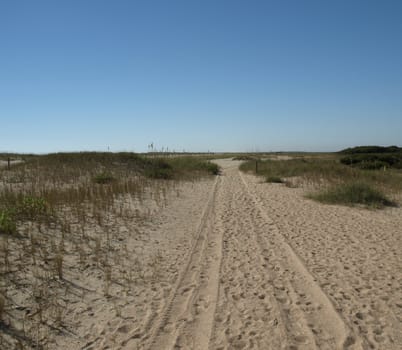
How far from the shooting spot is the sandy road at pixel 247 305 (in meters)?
3.37

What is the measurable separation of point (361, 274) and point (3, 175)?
16982 mm

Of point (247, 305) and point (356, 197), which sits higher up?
point (356, 197)

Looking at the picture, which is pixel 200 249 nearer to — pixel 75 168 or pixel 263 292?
pixel 263 292

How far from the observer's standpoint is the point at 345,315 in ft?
12.7

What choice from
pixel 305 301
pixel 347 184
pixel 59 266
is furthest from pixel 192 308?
pixel 347 184

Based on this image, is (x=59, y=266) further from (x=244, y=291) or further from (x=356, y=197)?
(x=356, y=197)

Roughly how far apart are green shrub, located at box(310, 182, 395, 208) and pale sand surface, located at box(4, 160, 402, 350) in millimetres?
3378

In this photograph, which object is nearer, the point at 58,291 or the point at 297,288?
the point at 58,291

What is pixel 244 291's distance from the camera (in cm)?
455

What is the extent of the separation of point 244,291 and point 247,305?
0.42m

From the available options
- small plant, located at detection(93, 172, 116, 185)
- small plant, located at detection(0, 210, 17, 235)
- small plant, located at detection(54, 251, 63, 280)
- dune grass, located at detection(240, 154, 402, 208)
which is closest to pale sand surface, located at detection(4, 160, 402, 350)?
small plant, located at detection(54, 251, 63, 280)

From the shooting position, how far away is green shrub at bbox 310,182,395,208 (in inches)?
467

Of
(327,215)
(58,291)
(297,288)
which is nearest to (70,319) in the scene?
(58,291)

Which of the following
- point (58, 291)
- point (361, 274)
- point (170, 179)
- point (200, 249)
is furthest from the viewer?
point (170, 179)
